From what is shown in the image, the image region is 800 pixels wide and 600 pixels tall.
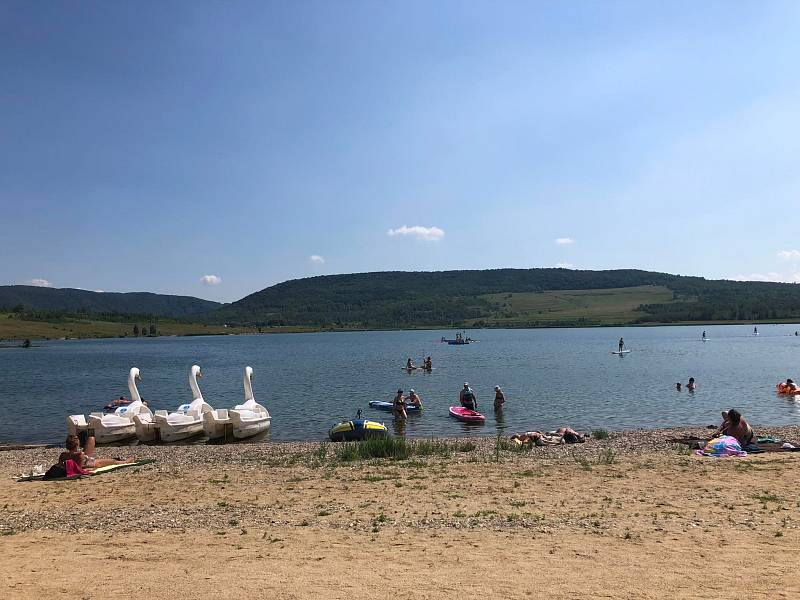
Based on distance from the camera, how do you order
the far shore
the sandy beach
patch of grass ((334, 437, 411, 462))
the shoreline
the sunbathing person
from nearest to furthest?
1. the sandy beach
2. patch of grass ((334, 437, 411, 462))
3. the sunbathing person
4. the shoreline
5. the far shore

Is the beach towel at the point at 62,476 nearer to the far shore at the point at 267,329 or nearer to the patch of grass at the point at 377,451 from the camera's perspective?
the patch of grass at the point at 377,451

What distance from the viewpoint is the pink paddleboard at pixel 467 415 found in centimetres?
2675

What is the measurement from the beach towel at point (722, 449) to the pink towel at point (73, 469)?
14.5m

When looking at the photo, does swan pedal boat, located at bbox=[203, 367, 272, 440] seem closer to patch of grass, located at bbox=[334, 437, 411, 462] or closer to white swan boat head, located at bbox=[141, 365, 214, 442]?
white swan boat head, located at bbox=[141, 365, 214, 442]

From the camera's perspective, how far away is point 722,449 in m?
15.8

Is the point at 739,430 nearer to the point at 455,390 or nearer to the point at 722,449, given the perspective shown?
the point at 722,449

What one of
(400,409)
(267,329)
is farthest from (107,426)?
(267,329)

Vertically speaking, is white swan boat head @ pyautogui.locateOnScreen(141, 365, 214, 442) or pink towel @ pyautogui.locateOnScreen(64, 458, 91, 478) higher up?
pink towel @ pyautogui.locateOnScreen(64, 458, 91, 478)

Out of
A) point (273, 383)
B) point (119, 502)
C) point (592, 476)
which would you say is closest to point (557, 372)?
point (273, 383)

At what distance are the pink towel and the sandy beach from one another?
1.36ft

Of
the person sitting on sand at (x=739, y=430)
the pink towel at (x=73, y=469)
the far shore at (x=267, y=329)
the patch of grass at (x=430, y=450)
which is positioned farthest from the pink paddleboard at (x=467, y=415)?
the far shore at (x=267, y=329)

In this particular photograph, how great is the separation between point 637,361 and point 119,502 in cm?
5697

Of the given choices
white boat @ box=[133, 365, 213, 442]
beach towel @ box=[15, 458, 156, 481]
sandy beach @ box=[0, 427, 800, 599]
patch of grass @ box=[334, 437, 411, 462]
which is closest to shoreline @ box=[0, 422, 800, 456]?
white boat @ box=[133, 365, 213, 442]

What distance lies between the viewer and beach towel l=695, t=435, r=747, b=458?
15.7 meters
